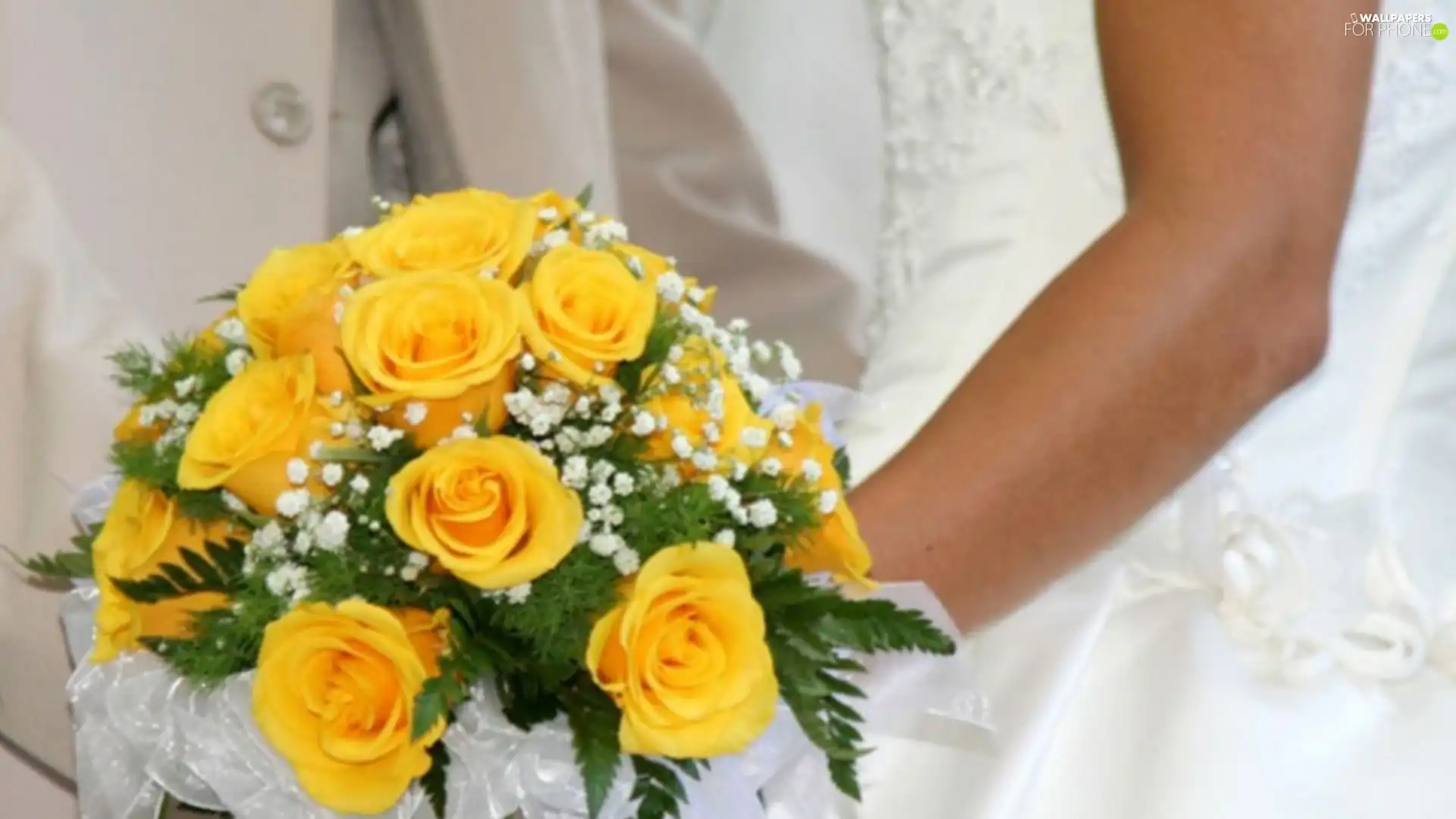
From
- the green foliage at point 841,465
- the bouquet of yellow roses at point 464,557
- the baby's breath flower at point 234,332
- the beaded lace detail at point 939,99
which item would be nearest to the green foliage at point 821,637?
the bouquet of yellow roses at point 464,557

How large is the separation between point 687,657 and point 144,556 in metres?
0.20

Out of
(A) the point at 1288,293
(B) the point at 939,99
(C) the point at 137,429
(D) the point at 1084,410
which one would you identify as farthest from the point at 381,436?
(B) the point at 939,99

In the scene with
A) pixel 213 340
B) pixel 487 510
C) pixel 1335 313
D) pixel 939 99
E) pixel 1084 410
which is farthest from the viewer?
pixel 939 99

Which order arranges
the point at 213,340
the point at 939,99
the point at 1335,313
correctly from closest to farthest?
the point at 213,340, the point at 1335,313, the point at 939,99

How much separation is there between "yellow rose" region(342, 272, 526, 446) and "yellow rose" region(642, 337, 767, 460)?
54 mm

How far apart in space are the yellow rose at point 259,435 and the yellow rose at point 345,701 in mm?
50

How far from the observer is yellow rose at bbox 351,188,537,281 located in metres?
0.50

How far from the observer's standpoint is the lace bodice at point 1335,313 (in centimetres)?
71

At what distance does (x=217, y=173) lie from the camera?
2.85 feet

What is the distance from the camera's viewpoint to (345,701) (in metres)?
0.47

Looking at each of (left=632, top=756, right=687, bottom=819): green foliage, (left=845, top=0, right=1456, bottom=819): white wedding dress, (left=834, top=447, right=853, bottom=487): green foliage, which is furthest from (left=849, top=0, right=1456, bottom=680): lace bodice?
(left=632, top=756, right=687, bottom=819): green foliage

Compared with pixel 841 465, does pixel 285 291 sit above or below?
above

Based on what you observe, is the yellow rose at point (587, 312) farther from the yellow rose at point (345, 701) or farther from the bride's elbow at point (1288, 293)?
the bride's elbow at point (1288, 293)

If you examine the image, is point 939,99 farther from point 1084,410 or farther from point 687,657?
point 687,657
